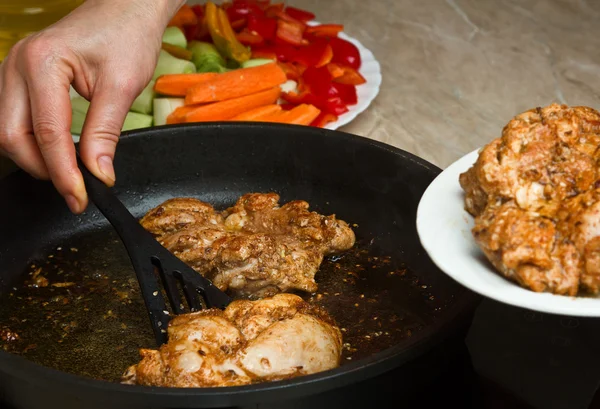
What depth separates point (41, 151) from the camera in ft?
5.98

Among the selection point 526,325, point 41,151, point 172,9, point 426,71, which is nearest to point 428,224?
point 526,325

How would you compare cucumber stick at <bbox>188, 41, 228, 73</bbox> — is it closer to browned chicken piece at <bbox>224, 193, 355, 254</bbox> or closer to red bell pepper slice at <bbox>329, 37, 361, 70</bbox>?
red bell pepper slice at <bbox>329, 37, 361, 70</bbox>

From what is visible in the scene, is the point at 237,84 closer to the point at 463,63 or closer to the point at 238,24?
the point at 238,24

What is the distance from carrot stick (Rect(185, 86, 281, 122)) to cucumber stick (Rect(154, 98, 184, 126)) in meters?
0.11

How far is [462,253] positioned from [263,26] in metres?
2.36

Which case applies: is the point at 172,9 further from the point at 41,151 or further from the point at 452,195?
the point at 452,195

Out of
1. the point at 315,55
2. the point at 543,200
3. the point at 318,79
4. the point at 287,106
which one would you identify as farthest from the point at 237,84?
Answer: the point at 543,200

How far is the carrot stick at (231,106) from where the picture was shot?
9.42 ft

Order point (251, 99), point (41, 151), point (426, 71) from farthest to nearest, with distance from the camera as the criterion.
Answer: point (426, 71)
point (251, 99)
point (41, 151)

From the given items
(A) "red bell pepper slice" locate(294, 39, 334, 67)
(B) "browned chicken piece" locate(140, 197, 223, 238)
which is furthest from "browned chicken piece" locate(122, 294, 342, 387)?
(A) "red bell pepper slice" locate(294, 39, 334, 67)

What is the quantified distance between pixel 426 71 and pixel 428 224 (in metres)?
2.17

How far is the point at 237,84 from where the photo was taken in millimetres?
2961

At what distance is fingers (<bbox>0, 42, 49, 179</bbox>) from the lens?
1.88 meters

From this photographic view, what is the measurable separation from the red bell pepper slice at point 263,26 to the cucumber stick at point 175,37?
1.05 ft
